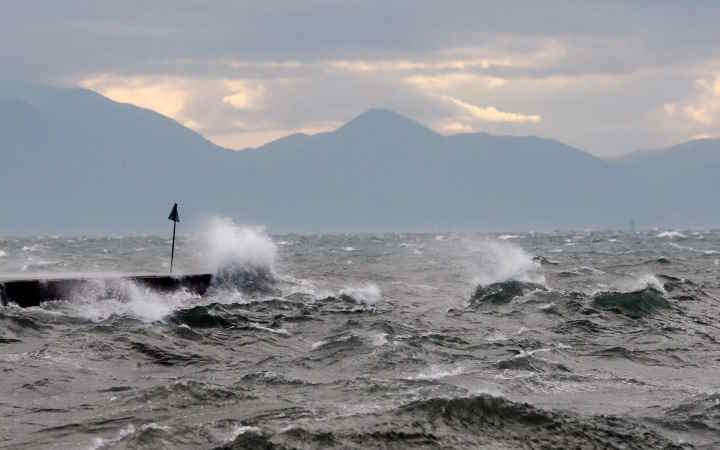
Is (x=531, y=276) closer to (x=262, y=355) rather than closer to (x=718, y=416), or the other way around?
(x=262, y=355)

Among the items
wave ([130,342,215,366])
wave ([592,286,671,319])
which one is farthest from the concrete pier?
wave ([592,286,671,319])

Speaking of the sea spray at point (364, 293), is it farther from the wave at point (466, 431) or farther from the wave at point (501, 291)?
the wave at point (466, 431)

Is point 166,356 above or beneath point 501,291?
beneath

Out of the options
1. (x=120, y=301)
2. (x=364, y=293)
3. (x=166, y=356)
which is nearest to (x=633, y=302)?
(x=364, y=293)

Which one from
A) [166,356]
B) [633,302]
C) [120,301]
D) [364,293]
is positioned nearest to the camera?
[166,356]

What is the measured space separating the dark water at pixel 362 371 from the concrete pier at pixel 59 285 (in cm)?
37

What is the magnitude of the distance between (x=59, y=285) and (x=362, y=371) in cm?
1283

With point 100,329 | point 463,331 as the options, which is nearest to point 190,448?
point 100,329

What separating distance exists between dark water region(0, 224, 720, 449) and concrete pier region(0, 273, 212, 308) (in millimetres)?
371

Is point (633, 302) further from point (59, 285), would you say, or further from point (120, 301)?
point (59, 285)

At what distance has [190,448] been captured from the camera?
11.0 meters

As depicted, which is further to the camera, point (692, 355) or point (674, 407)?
point (692, 355)

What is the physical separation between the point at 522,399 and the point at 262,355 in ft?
20.0

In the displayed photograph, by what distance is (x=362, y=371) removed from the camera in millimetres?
16125
